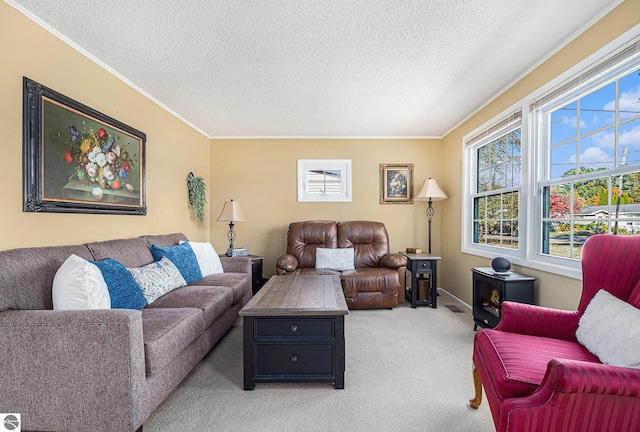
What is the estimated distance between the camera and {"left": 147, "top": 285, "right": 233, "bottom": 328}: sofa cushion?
218 cm

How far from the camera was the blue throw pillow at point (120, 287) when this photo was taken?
1870 mm

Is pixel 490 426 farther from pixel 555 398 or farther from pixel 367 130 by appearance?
pixel 367 130

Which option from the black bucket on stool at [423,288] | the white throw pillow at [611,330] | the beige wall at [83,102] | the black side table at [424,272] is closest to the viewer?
the white throw pillow at [611,330]

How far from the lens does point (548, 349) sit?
1.46m

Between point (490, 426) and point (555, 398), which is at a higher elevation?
point (555, 398)

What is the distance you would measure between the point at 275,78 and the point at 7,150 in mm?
2031

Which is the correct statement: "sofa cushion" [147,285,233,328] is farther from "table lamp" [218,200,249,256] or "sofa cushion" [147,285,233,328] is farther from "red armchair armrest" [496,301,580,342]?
"red armchair armrest" [496,301,580,342]

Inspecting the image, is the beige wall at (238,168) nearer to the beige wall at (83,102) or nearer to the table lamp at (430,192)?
the beige wall at (83,102)

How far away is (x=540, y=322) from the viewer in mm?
1685

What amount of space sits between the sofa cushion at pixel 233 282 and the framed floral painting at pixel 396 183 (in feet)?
8.38

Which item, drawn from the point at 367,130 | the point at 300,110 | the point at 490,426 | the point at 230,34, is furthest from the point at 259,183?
the point at 490,426

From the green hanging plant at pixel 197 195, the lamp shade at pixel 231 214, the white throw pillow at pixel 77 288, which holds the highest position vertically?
the green hanging plant at pixel 197 195

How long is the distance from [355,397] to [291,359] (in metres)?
0.48

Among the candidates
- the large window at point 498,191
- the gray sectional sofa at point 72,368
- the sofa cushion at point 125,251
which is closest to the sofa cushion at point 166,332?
the gray sectional sofa at point 72,368
